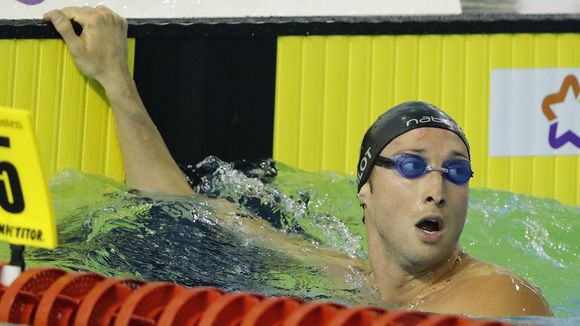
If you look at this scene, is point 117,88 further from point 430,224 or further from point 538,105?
point 538,105

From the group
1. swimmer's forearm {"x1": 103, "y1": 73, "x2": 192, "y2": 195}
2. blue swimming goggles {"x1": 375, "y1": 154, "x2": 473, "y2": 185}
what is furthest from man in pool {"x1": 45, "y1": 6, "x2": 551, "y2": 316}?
swimmer's forearm {"x1": 103, "y1": 73, "x2": 192, "y2": 195}

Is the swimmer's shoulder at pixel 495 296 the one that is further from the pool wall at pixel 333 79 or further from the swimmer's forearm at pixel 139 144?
the pool wall at pixel 333 79

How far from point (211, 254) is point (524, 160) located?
1.41 m

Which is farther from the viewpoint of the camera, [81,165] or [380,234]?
[81,165]

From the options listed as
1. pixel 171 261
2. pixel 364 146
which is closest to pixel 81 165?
pixel 171 261

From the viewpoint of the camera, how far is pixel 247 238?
367cm

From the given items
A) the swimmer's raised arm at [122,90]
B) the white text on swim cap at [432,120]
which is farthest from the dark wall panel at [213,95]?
the white text on swim cap at [432,120]

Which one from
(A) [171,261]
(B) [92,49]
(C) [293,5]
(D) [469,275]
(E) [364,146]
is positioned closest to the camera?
(D) [469,275]

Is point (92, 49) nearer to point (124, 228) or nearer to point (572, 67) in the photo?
point (124, 228)

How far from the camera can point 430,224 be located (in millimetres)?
2846

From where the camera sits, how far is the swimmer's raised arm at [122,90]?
3840 millimetres

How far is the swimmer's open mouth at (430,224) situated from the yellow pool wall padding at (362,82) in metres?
1.40

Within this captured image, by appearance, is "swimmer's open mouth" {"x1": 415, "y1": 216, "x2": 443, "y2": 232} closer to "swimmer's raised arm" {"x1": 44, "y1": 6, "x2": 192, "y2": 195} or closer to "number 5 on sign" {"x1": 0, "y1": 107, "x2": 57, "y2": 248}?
"number 5 on sign" {"x1": 0, "y1": 107, "x2": 57, "y2": 248}

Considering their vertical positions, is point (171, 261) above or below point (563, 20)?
below
